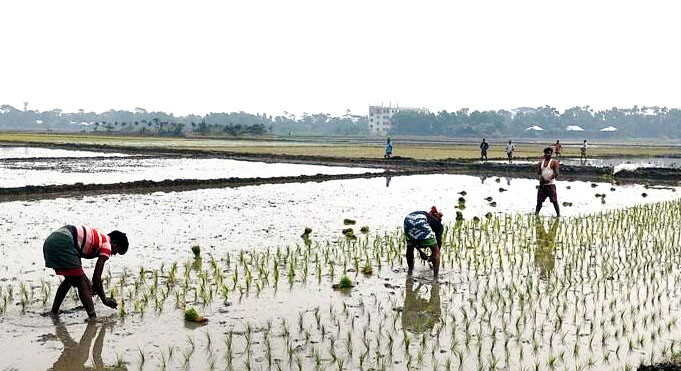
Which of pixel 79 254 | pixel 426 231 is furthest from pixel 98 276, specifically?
pixel 426 231

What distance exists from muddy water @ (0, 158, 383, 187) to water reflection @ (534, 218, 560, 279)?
40.4 feet

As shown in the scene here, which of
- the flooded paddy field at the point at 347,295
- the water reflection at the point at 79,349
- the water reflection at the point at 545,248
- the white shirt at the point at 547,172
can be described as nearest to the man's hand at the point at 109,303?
the flooded paddy field at the point at 347,295

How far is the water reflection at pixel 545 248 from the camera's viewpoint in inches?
354

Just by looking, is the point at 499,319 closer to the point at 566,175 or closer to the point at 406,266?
the point at 406,266

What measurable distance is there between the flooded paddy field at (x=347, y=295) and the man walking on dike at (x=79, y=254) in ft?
0.72

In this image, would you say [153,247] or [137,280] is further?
[153,247]

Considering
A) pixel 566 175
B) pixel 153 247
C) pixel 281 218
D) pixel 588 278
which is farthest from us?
pixel 566 175

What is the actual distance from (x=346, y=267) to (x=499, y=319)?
273cm

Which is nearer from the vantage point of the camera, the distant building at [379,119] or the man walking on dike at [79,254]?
the man walking on dike at [79,254]

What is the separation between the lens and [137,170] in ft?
83.6

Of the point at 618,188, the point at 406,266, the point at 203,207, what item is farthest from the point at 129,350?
the point at 618,188

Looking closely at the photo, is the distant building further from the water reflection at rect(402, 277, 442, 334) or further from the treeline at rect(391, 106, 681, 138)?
the water reflection at rect(402, 277, 442, 334)

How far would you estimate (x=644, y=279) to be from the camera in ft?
27.3

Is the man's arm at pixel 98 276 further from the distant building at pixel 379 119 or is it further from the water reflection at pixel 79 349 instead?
the distant building at pixel 379 119
